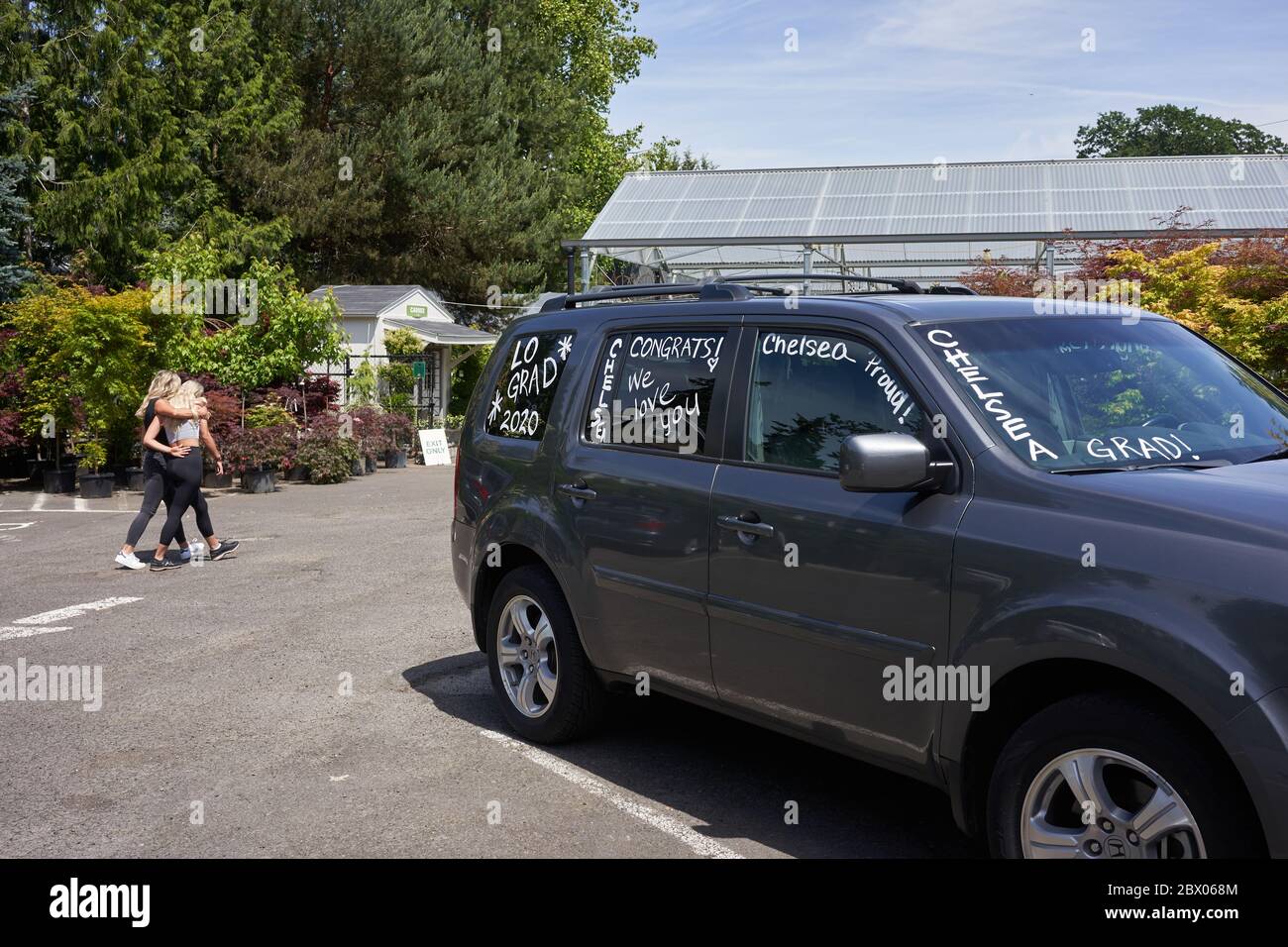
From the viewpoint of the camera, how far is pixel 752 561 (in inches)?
179

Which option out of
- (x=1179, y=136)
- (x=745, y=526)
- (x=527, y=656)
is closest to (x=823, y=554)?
(x=745, y=526)

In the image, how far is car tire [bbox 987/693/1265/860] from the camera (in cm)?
314

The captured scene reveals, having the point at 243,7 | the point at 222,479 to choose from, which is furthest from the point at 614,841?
the point at 243,7

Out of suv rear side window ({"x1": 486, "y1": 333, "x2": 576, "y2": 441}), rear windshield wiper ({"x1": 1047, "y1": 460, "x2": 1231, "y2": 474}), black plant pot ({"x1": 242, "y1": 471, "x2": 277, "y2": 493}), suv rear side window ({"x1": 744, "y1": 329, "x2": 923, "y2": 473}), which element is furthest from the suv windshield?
black plant pot ({"x1": 242, "y1": 471, "x2": 277, "y2": 493})

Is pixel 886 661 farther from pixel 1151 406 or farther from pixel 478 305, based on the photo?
pixel 478 305

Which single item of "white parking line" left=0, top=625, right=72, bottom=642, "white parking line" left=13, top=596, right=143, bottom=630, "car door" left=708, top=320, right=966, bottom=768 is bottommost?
"white parking line" left=13, top=596, right=143, bottom=630

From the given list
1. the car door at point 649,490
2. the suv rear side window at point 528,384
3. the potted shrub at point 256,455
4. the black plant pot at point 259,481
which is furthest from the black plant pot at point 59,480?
the car door at point 649,490

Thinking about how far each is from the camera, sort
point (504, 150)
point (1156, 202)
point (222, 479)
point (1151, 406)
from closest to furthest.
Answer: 1. point (1151, 406)
2. point (222, 479)
3. point (1156, 202)
4. point (504, 150)

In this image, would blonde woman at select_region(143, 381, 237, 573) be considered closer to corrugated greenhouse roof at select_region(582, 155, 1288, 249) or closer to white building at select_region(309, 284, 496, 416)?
white building at select_region(309, 284, 496, 416)

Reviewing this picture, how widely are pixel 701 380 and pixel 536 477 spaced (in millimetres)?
1109

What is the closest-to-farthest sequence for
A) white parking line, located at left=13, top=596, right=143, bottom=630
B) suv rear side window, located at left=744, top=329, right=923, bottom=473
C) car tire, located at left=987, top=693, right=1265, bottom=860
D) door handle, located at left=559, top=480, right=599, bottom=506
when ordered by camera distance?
car tire, located at left=987, top=693, right=1265, bottom=860, suv rear side window, located at left=744, top=329, right=923, bottom=473, door handle, located at left=559, top=480, right=599, bottom=506, white parking line, located at left=13, top=596, right=143, bottom=630

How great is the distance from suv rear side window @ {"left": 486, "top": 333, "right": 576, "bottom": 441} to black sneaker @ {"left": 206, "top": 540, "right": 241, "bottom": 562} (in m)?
6.62

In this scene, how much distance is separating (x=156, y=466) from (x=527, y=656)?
700 centimetres

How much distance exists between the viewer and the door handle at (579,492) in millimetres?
5445
